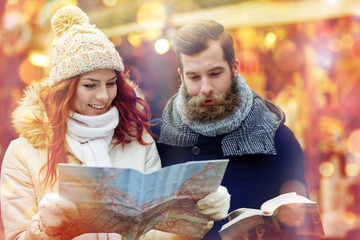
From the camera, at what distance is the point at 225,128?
1.68m

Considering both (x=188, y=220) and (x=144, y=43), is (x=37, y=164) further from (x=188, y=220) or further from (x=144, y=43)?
(x=144, y=43)

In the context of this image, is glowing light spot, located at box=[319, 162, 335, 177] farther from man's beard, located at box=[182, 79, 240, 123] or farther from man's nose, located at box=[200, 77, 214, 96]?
man's nose, located at box=[200, 77, 214, 96]

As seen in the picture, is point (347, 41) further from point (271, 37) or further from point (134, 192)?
point (134, 192)

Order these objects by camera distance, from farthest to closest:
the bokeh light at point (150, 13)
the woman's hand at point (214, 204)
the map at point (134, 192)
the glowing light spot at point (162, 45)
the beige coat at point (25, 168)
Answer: the bokeh light at point (150, 13), the glowing light spot at point (162, 45), the beige coat at point (25, 168), the woman's hand at point (214, 204), the map at point (134, 192)

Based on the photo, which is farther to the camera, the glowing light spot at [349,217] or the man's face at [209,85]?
the glowing light spot at [349,217]

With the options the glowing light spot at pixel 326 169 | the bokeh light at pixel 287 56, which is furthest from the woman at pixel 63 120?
the glowing light spot at pixel 326 169

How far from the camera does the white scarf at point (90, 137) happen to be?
57.7 inches

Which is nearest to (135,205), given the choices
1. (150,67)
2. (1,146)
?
(150,67)

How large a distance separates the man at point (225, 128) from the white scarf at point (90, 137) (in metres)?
0.33

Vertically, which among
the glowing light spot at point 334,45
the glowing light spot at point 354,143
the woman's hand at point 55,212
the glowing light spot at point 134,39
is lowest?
the glowing light spot at point 354,143

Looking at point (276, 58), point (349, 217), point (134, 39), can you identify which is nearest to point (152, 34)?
point (134, 39)

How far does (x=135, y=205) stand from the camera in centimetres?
117

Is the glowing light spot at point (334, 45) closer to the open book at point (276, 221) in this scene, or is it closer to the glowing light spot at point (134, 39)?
the glowing light spot at point (134, 39)

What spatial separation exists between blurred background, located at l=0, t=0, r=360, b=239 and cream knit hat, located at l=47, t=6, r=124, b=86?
4.23ft
